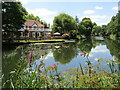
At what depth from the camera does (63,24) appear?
42.8 m

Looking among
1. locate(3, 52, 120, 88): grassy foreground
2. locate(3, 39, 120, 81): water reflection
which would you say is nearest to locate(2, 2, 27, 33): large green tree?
locate(3, 39, 120, 81): water reflection

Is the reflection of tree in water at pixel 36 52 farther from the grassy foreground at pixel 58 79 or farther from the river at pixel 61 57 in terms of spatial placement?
the grassy foreground at pixel 58 79

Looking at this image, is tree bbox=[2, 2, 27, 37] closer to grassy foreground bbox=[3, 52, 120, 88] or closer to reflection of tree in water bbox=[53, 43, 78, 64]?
reflection of tree in water bbox=[53, 43, 78, 64]

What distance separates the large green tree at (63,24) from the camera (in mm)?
42547

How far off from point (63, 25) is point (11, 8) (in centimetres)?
2324

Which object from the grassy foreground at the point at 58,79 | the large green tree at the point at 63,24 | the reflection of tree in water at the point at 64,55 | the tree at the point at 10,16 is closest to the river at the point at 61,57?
the reflection of tree in water at the point at 64,55

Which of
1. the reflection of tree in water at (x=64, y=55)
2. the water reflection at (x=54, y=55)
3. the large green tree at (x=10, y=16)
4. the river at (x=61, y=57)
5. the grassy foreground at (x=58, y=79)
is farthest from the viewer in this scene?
the large green tree at (x=10, y=16)

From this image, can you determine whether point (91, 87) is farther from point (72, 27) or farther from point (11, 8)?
point (72, 27)

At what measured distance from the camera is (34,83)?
→ 3.01 metres

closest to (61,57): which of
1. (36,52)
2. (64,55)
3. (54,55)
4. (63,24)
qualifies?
(64,55)

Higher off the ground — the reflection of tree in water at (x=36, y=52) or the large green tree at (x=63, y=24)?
the large green tree at (x=63, y=24)

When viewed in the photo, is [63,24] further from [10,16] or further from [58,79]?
[58,79]

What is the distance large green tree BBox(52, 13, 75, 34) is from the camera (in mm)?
42547

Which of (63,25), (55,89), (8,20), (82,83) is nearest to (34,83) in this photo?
(55,89)
